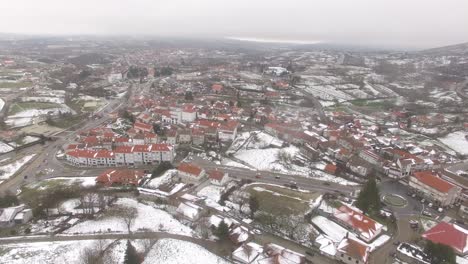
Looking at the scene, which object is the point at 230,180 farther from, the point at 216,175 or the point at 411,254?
the point at 411,254

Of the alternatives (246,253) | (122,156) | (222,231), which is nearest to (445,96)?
(222,231)

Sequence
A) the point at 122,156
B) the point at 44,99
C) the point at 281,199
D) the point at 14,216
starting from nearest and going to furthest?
the point at 14,216
the point at 281,199
the point at 122,156
the point at 44,99

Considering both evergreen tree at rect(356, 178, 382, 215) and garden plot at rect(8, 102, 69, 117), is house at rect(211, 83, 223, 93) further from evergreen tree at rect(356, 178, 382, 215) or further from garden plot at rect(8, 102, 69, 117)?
evergreen tree at rect(356, 178, 382, 215)

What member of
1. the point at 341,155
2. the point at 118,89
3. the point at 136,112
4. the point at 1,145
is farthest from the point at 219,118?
the point at 118,89

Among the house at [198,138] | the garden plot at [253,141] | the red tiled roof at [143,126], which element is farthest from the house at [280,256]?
the red tiled roof at [143,126]

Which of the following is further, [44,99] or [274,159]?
[44,99]

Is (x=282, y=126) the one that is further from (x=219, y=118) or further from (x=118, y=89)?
(x=118, y=89)

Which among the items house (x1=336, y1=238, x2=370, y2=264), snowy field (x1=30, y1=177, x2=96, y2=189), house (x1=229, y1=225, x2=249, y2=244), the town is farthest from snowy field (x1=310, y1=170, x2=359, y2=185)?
snowy field (x1=30, y1=177, x2=96, y2=189)
